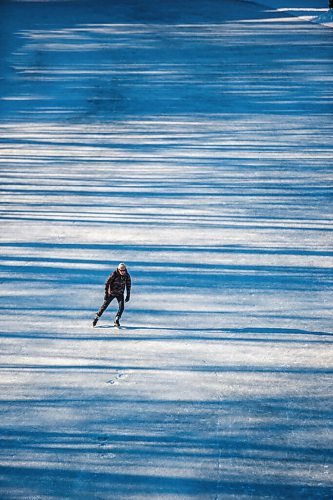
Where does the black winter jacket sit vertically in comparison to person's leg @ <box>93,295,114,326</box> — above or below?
above

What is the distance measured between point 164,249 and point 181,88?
41.2 ft

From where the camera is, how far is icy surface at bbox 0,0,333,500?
9.61 meters

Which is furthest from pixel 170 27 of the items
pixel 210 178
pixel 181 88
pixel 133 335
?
pixel 133 335

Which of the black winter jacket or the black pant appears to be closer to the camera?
the black winter jacket

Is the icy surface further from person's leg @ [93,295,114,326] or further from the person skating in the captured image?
the person skating

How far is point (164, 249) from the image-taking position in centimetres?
1543

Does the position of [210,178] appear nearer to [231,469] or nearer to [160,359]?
[160,359]

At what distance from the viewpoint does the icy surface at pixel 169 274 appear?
31.5 ft

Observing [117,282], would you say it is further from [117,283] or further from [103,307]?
[103,307]

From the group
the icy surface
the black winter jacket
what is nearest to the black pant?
the black winter jacket

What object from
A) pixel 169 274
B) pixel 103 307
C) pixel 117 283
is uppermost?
pixel 117 283

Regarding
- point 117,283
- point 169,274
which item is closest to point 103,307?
point 117,283

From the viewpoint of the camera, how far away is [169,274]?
1440cm

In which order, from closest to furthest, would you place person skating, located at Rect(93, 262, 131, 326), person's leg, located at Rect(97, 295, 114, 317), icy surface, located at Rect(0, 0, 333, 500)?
icy surface, located at Rect(0, 0, 333, 500), person skating, located at Rect(93, 262, 131, 326), person's leg, located at Rect(97, 295, 114, 317)
